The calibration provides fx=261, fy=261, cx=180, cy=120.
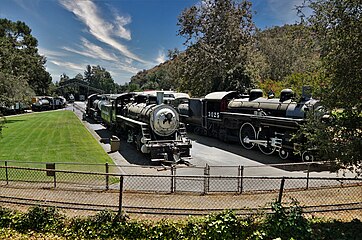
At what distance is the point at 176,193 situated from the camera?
335 inches

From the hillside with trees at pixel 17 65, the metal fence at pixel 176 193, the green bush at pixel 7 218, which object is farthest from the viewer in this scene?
the hillside with trees at pixel 17 65

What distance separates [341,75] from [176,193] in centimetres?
571

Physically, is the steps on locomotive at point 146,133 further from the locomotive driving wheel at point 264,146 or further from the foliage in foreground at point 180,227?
the foliage in foreground at point 180,227

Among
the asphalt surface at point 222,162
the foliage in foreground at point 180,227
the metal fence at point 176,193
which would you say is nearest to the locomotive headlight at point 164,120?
the asphalt surface at point 222,162

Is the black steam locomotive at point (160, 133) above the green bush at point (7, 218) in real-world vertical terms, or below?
above

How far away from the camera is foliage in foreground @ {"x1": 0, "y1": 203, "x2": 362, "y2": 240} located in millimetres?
5855

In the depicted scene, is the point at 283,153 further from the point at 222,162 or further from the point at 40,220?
the point at 40,220

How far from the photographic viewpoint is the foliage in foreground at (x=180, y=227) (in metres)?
5.86

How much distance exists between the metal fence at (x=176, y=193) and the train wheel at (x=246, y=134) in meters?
6.13

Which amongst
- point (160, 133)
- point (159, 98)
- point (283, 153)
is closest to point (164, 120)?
point (160, 133)

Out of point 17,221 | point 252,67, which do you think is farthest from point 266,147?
point 252,67

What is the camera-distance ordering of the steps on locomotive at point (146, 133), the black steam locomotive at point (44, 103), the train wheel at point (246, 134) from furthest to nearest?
1. the black steam locomotive at point (44, 103)
2. the train wheel at point (246, 134)
3. the steps on locomotive at point (146, 133)

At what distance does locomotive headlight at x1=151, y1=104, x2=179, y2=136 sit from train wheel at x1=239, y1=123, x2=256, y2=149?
15.9 ft

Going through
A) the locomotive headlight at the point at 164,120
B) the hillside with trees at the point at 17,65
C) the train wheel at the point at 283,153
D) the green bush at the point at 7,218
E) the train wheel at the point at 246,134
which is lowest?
the green bush at the point at 7,218
